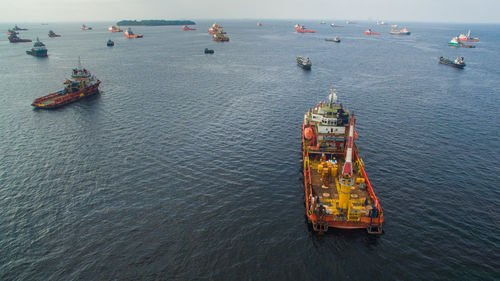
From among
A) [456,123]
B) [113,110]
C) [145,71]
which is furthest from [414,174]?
[145,71]

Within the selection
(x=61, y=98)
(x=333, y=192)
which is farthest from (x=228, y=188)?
(x=61, y=98)

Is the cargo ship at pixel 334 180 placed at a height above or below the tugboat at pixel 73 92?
below

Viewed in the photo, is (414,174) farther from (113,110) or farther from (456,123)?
(113,110)

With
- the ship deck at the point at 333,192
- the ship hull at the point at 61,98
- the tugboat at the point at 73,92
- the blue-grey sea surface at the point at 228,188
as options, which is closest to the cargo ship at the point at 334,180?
the ship deck at the point at 333,192

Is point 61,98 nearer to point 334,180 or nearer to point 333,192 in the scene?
point 334,180

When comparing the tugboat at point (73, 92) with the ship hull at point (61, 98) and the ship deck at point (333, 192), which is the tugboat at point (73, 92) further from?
the ship deck at point (333, 192)

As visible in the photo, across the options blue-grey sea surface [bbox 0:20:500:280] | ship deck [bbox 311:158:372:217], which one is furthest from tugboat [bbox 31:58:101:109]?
ship deck [bbox 311:158:372:217]

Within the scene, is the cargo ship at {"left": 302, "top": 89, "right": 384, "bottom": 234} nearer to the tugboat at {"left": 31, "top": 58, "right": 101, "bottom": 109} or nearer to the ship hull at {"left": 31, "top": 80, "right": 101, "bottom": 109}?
the ship hull at {"left": 31, "top": 80, "right": 101, "bottom": 109}
